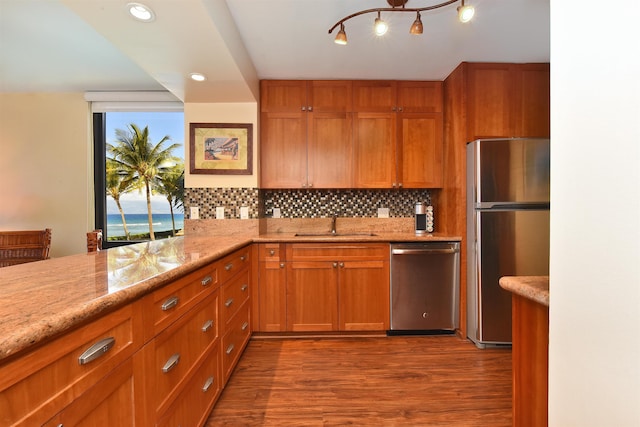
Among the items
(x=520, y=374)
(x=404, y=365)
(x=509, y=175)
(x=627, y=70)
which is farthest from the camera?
(x=509, y=175)

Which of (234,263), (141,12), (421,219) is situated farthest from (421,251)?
(141,12)

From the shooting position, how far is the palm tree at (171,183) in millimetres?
4023

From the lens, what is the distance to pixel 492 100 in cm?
264

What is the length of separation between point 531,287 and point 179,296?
129 cm

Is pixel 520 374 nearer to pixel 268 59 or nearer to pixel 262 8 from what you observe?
pixel 262 8

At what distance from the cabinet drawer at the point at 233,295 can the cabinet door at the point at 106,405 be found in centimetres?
88

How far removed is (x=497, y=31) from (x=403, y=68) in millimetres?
773

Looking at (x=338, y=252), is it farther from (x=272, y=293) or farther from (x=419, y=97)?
(x=419, y=97)

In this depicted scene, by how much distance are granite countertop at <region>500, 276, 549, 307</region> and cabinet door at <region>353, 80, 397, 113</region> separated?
7.73 feet

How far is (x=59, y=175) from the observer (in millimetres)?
3375

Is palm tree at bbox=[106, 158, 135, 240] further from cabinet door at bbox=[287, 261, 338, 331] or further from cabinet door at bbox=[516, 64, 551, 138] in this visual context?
cabinet door at bbox=[516, 64, 551, 138]

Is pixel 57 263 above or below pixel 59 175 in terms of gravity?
below

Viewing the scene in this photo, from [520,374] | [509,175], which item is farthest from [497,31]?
[520,374]

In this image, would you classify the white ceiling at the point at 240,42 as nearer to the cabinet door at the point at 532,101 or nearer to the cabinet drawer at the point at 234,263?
the cabinet door at the point at 532,101
